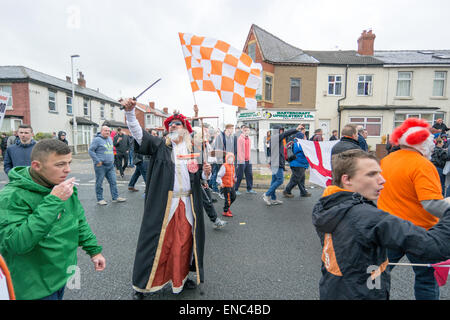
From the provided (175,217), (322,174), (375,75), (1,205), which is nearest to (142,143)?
(175,217)

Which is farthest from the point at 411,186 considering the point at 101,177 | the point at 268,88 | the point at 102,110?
the point at 102,110

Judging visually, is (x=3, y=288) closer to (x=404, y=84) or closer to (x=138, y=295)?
(x=138, y=295)

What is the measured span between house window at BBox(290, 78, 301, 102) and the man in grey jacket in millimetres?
17058

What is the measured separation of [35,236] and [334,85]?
22301 mm

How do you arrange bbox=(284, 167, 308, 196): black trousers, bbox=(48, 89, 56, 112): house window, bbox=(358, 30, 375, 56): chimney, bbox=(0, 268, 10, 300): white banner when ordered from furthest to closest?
bbox=(48, 89, 56, 112): house window
bbox=(358, 30, 375, 56): chimney
bbox=(284, 167, 308, 196): black trousers
bbox=(0, 268, 10, 300): white banner

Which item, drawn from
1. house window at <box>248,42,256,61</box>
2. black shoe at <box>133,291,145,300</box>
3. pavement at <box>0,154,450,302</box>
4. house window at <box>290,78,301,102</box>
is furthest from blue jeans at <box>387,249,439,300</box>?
house window at <box>248,42,256,61</box>

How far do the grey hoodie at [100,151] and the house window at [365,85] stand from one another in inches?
787

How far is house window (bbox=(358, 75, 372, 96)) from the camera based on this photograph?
19922mm

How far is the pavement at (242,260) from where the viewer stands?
104 inches

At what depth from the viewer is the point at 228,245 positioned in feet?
12.7

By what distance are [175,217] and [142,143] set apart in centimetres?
81

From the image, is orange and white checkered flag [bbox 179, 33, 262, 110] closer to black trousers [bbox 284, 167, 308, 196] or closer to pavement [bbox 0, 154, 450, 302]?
pavement [bbox 0, 154, 450, 302]

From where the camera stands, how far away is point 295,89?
20516mm

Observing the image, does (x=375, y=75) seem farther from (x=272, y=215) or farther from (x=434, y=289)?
(x=434, y=289)
